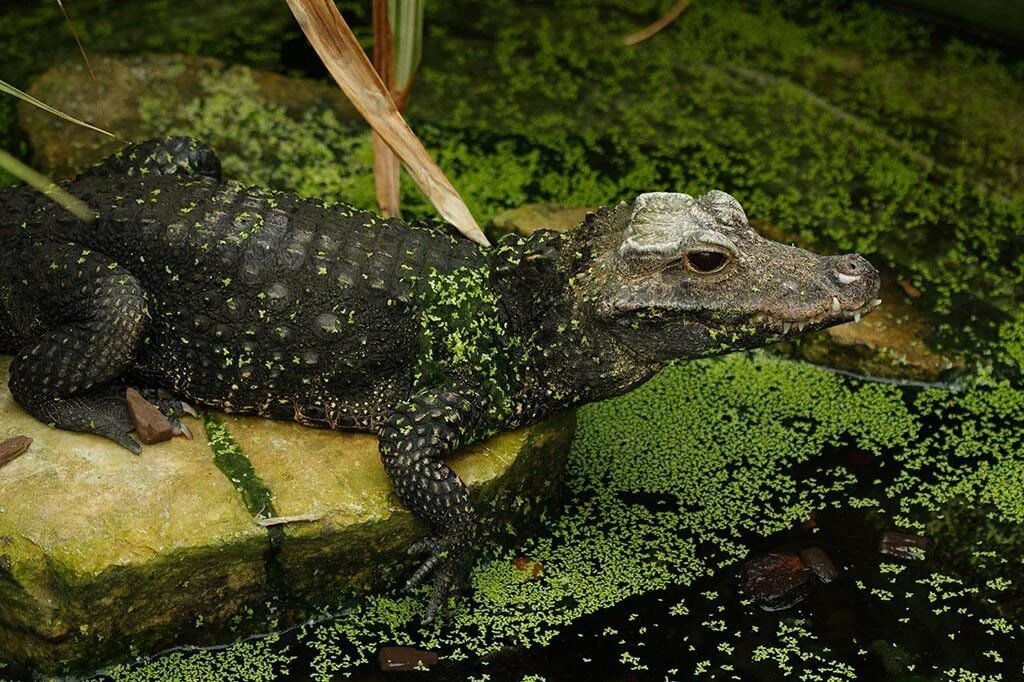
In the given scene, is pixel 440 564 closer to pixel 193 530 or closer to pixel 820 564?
pixel 193 530

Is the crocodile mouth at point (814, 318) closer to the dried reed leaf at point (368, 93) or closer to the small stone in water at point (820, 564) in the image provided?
the small stone in water at point (820, 564)

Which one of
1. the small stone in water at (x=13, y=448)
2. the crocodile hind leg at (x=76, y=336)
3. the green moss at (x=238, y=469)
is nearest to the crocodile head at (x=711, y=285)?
the green moss at (x=238, y=469)

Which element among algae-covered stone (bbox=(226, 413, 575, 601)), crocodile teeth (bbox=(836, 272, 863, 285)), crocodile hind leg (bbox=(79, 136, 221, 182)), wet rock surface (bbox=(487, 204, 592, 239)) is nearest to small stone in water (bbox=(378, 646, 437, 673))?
algae-covered stone (bbox=(226, 413, 575, 601))

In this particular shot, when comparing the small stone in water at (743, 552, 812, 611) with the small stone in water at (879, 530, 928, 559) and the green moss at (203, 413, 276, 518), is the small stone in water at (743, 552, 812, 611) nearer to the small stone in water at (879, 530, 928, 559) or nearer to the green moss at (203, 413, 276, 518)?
the small stone in water at (879, 530, 928, 559)

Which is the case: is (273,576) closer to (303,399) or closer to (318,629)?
(318,629)

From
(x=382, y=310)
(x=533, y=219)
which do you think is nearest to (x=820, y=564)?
(x=382, y=310)

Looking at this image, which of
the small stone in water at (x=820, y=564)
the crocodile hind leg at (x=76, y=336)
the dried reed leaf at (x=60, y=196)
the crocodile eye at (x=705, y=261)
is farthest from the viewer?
the small stone in water at (x=820, y=564)

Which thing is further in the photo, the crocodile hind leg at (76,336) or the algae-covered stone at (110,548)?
the crocodile hind leg at (76,336)
